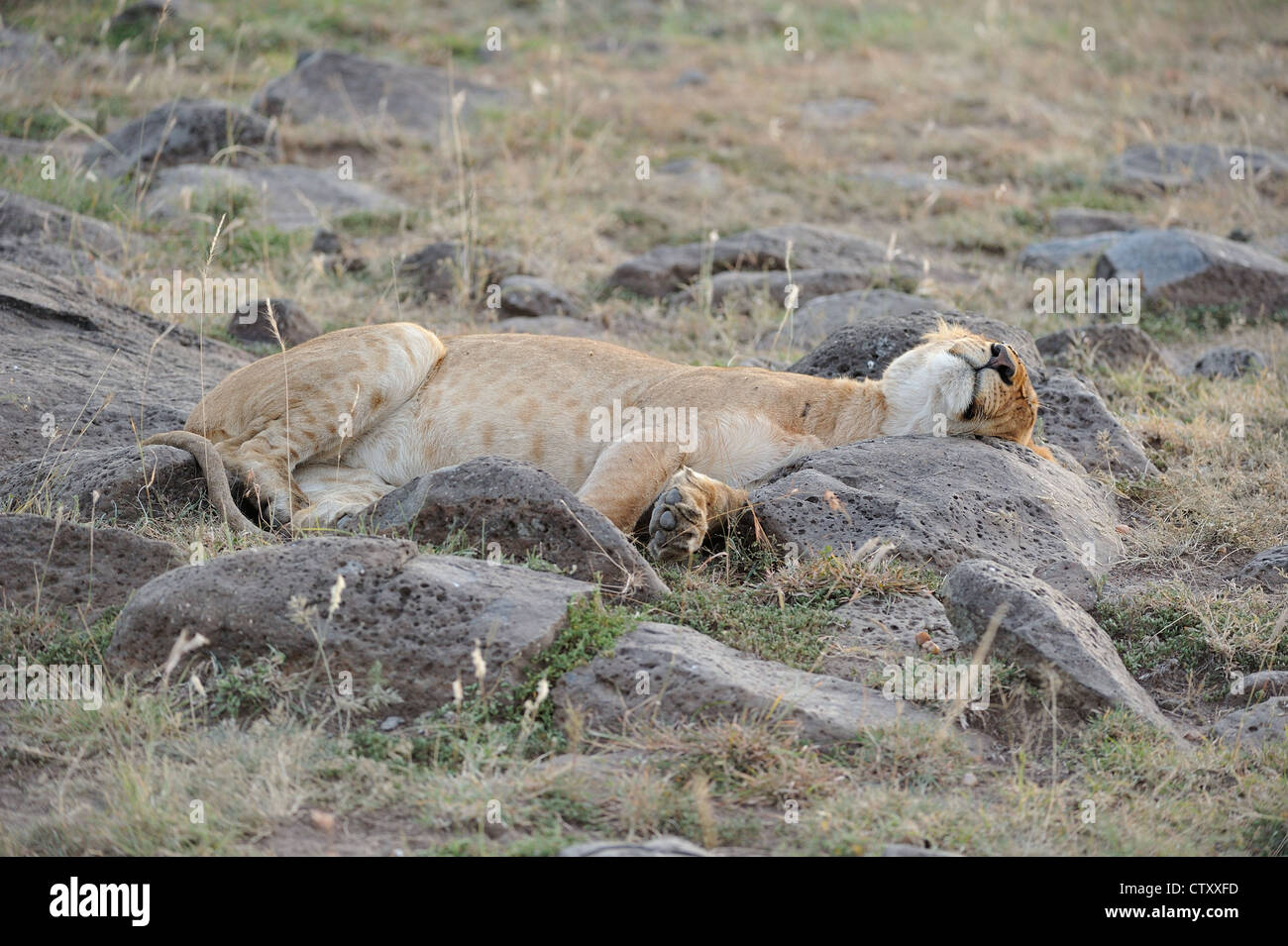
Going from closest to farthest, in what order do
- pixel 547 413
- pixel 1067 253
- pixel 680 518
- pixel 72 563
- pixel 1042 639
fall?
pixel 1042 639, pixel 72 563, pixel 680 518, pixel 547 413, pixel 1067 253

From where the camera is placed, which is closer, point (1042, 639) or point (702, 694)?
point (702, 694)

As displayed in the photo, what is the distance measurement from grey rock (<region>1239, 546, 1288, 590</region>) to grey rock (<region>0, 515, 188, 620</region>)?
3975 mm

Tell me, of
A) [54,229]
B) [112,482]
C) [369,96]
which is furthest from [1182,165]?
[112,482]

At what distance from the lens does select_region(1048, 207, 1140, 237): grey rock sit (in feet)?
35.1

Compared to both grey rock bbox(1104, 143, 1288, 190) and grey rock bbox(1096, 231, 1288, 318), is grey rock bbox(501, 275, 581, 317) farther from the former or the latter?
A: grey rock bbox(1104, 143, 1288, 190)

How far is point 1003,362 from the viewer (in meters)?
5.02

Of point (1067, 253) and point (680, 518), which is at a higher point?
point (1067, 253)

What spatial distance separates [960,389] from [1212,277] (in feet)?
15.5

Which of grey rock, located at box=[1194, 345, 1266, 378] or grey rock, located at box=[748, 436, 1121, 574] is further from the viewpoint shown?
grey rock, located at box=[1194, 345, 1266, 378]

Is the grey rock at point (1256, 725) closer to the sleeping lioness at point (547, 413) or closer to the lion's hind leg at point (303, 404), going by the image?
the sleeping lioness at point (547, 413)

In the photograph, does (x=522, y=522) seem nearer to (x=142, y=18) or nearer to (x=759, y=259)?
(x=759, y=259)

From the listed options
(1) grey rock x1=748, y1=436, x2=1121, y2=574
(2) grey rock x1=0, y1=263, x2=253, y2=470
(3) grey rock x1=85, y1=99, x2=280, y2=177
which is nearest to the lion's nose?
(1) grey rock x1=748, y1=436, x2=1121, y2=574

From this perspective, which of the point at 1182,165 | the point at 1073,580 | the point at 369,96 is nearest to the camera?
the point at 1073,580

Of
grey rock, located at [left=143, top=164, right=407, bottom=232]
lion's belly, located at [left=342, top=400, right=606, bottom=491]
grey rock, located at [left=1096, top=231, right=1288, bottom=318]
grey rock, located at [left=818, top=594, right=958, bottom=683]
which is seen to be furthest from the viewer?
grey rock, located at [left=143, top=164, right=407, bottom=232]
